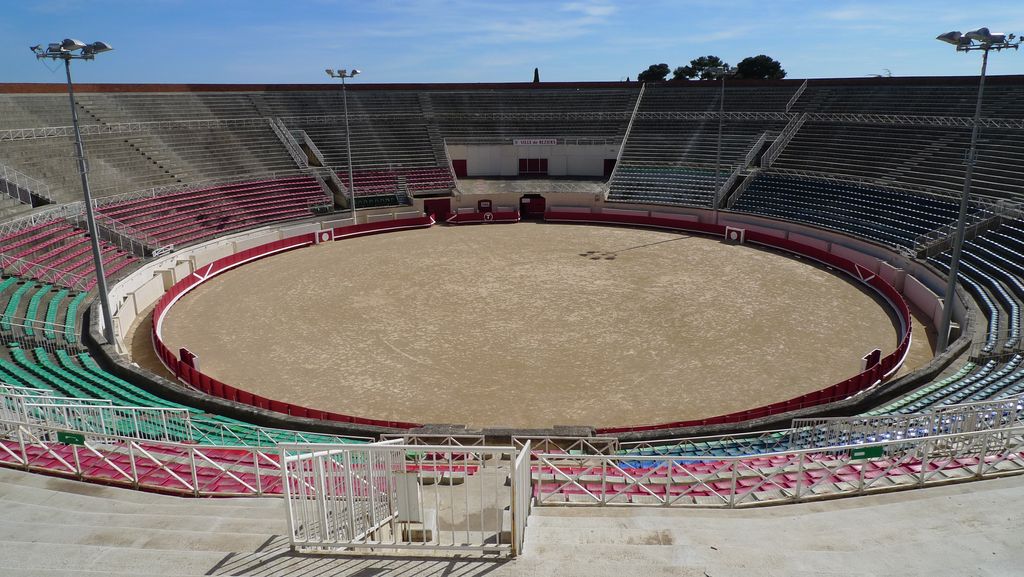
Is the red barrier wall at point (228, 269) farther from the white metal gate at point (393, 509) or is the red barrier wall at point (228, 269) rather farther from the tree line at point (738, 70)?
the tree line at point (738, 70)

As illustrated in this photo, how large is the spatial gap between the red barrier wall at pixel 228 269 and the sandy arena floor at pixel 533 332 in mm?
697

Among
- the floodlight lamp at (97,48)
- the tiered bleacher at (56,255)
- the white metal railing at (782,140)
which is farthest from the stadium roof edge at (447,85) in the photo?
the floodlight lamp at (97,48)

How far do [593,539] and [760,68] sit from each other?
264 feet

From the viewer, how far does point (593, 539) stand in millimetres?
8766

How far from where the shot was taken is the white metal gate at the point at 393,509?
819cm

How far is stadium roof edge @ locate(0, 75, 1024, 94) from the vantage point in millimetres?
43019

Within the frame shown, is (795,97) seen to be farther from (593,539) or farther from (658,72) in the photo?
(593,539)

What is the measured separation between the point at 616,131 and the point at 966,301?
1398 inches

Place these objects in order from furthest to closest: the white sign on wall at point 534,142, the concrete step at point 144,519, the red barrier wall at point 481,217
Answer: the white sign on wall at point 534,142 → the red barrier wall at point 481,217 → the concrete step at point 144,519

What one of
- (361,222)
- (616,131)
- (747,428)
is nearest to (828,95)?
(616,131)

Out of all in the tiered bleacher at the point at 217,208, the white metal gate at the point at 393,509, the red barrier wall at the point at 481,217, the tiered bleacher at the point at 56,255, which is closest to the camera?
the white metal gate at the point at 393,509

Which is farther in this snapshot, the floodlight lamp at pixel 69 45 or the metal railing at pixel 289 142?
the metal railing at pixel 289 142

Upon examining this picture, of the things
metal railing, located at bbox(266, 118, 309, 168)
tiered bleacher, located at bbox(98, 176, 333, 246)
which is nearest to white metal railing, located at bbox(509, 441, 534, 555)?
tiered bleacher, located at bbox(98, 176, 333, 246)

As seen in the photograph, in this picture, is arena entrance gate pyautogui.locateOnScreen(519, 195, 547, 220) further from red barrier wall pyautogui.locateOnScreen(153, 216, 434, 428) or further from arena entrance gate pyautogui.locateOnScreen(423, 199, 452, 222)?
red barrier wall pyautogui.locateOnScreen(153, 216, 434, 428)
